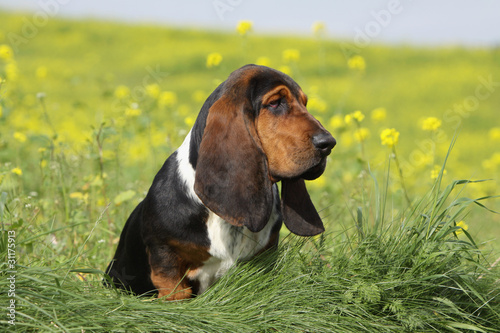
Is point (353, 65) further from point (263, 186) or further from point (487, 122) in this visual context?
point (487, 122)

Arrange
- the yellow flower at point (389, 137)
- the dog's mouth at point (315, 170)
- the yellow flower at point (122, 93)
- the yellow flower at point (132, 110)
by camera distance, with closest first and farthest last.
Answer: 1. the dog's mouth at point (315, 170)
2. the yellow flower at point (389, 137)
3. the yellow flower at point (132, 110)
4. the yellow flower at point (122, 93)

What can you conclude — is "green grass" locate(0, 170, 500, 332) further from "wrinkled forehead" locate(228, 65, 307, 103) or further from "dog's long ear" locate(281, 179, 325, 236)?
"wrinkled forehead" locate(228, 65, 307, 103)

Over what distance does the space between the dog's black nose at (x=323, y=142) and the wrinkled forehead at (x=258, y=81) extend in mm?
345

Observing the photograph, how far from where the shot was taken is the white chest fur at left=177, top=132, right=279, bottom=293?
288 cm

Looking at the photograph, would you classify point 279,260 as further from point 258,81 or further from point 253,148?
point 258,81

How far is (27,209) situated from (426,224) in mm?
2494

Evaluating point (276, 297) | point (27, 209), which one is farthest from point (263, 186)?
point (27, 209)

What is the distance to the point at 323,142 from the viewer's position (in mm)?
2588

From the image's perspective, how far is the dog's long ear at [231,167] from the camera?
8.72 feet

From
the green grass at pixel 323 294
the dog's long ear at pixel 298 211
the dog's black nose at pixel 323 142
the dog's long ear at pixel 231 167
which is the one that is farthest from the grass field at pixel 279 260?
the dog's black nose at pixel 323 142

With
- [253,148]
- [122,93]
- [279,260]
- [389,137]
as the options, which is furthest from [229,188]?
[122,93]

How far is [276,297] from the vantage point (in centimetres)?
276

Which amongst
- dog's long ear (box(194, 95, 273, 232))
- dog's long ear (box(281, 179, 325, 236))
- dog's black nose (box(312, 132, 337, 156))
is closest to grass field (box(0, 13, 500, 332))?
dog's long ear (box(281, 179, 325, 236))

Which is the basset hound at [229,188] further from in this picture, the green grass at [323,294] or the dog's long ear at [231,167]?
the green grass at [323,294]
